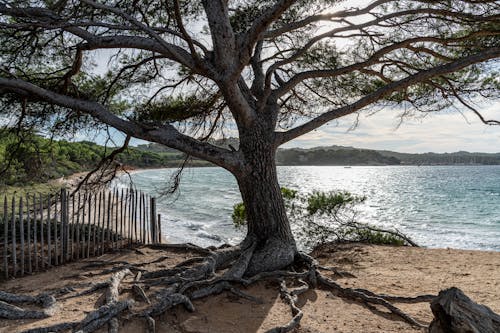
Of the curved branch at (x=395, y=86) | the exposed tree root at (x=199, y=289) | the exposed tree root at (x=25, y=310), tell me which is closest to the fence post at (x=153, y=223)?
the exposed tree root at (x=199, y=289)

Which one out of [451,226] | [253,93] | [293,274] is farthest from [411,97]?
[451,226]

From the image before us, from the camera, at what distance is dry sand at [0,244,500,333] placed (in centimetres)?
363

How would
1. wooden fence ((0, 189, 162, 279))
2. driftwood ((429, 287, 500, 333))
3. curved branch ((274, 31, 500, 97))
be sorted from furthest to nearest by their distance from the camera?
wooden fence ((0, 189, 162, 279)), curved branch ((274, 31, 500, 97)), driftwood ((429, 287, 500, 333))

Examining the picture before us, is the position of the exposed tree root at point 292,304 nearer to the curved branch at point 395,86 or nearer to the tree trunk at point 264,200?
the tree trunk at point 264,200

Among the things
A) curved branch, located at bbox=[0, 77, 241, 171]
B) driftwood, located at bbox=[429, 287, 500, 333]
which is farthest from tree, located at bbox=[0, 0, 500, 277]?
driftwood, located at bbox=[429, 287, 500, 333]

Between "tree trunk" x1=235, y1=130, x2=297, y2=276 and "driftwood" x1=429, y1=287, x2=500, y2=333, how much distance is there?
9.33ft

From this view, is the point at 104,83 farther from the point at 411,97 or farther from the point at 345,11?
the point at 411,97

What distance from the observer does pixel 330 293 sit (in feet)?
15.6

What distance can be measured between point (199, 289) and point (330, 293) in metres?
1.88

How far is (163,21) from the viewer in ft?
21.8

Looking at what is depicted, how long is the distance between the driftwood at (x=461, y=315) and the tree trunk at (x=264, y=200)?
9.33 feet

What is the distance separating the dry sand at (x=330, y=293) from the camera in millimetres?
3629

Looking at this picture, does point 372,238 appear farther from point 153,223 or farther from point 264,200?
point 153,223

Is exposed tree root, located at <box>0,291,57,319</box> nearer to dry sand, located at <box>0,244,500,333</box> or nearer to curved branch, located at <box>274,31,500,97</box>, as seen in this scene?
dry sand, located at <box>0,244,500,333</box>
